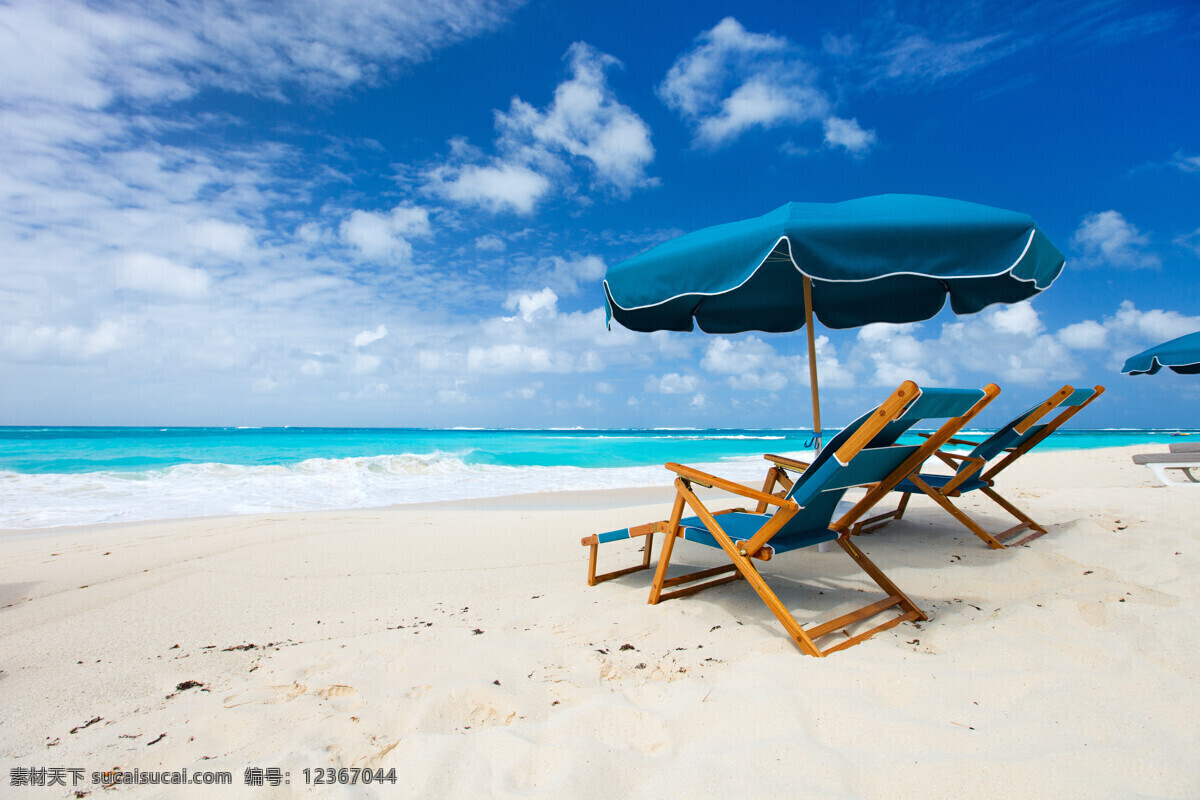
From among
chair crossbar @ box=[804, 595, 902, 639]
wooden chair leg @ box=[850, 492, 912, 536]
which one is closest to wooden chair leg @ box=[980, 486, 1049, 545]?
wooden chair leg @ box=[850, 492, 912, 536]

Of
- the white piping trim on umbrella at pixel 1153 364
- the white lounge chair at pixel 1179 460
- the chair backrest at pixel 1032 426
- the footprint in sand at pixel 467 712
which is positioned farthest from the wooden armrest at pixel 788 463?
the white lounge chair at pixel 1179 460

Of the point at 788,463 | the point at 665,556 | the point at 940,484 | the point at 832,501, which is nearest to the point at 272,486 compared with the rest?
the point at 665,556

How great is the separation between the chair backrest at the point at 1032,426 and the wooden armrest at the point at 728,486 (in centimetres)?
224

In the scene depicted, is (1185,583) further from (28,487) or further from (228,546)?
(28,487)

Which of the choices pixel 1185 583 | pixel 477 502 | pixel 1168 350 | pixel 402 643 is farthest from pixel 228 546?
pixel 1168 350

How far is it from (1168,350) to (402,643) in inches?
365

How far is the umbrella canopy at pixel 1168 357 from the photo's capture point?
672cm

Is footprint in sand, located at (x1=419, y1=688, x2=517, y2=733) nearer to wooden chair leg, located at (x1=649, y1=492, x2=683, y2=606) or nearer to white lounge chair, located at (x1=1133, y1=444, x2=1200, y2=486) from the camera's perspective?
wooden chair leg, located at (x1=649, y1=492, x2=683, y2=606)

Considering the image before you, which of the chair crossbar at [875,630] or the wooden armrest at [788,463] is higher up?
the wooden armrest at [788,463]

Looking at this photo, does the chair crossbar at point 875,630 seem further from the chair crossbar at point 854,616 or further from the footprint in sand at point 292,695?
the footprint in sand at point 292,695

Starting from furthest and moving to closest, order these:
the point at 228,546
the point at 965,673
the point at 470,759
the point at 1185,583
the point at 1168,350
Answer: the point at 1168,350 < the point at 228,546 < the point at 1185,583 < the point at 965,673 < the point at 470,759

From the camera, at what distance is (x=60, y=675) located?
2.44m

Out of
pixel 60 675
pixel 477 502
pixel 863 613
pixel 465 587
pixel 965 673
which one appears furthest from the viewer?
pixel 477 502

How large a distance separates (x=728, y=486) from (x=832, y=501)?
53cm
